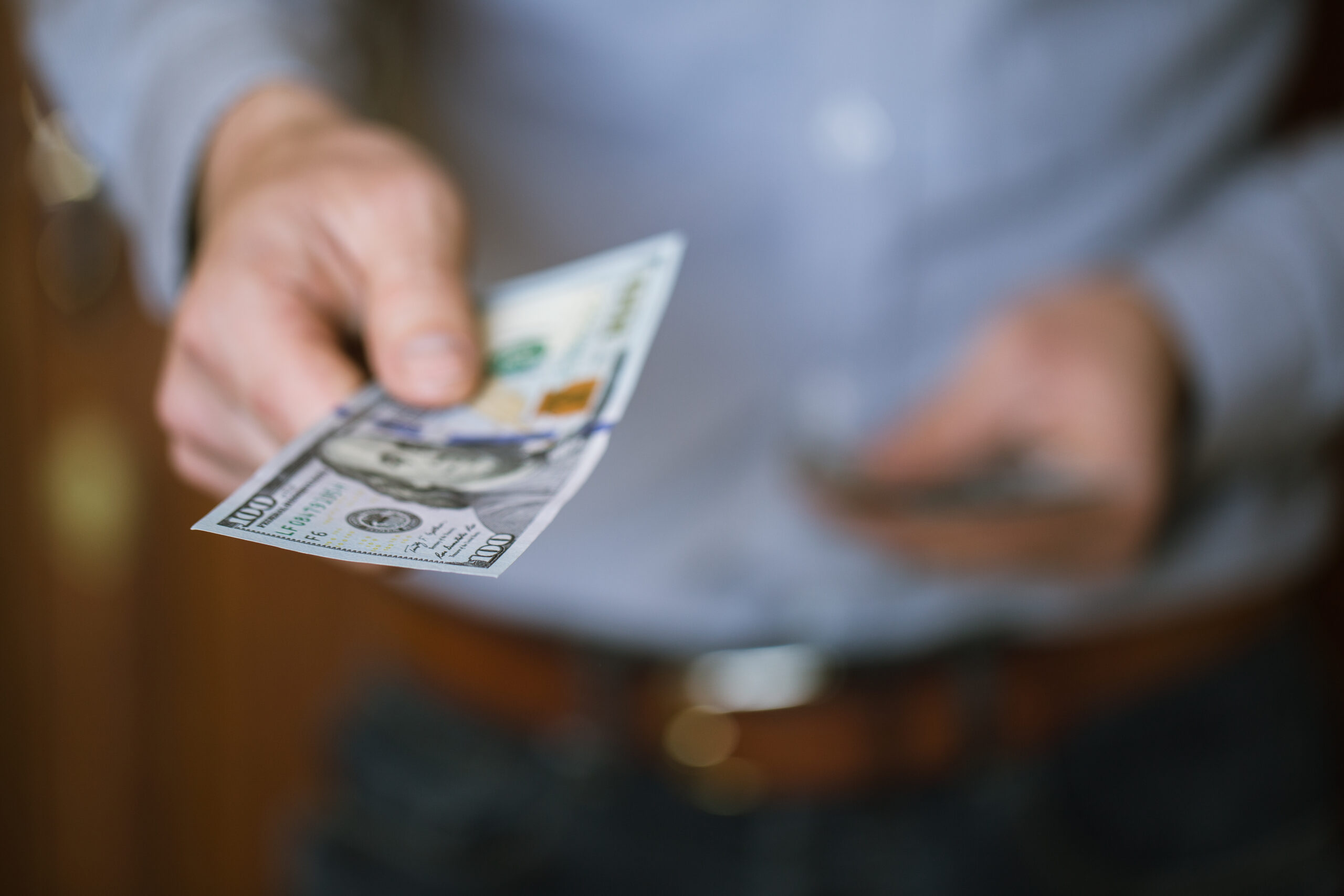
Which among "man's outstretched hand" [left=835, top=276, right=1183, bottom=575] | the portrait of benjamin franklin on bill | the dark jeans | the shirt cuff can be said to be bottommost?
the dark jeans

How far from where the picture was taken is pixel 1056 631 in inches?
27.8

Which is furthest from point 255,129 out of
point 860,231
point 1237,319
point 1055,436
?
point 1237,319

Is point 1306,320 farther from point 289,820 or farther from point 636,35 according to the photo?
point 289,820

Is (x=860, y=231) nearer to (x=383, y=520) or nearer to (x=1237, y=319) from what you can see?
(x=1237, y=319)

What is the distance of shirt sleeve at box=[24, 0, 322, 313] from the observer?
0.46m

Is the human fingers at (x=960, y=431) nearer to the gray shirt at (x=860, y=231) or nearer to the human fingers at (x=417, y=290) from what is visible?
the gray shirt at (x=860, y=231)

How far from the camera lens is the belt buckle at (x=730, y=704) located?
665 millimetres

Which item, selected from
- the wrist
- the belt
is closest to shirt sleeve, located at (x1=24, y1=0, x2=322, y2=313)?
the wrist

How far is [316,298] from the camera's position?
1.25 feet

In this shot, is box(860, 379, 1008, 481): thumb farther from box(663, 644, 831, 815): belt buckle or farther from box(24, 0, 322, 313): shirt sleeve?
box(24, 0, 322, 313): shirt sleeve

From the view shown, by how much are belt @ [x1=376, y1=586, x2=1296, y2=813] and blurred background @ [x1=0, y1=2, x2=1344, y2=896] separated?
51cm

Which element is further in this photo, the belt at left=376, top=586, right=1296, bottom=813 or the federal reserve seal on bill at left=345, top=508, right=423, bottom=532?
the belt at left=376, top=586, right=1296, bottom=813

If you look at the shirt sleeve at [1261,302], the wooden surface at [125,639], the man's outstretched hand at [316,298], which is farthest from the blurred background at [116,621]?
the man's outstretched hand at [316,298]

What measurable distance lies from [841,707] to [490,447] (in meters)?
0.38
